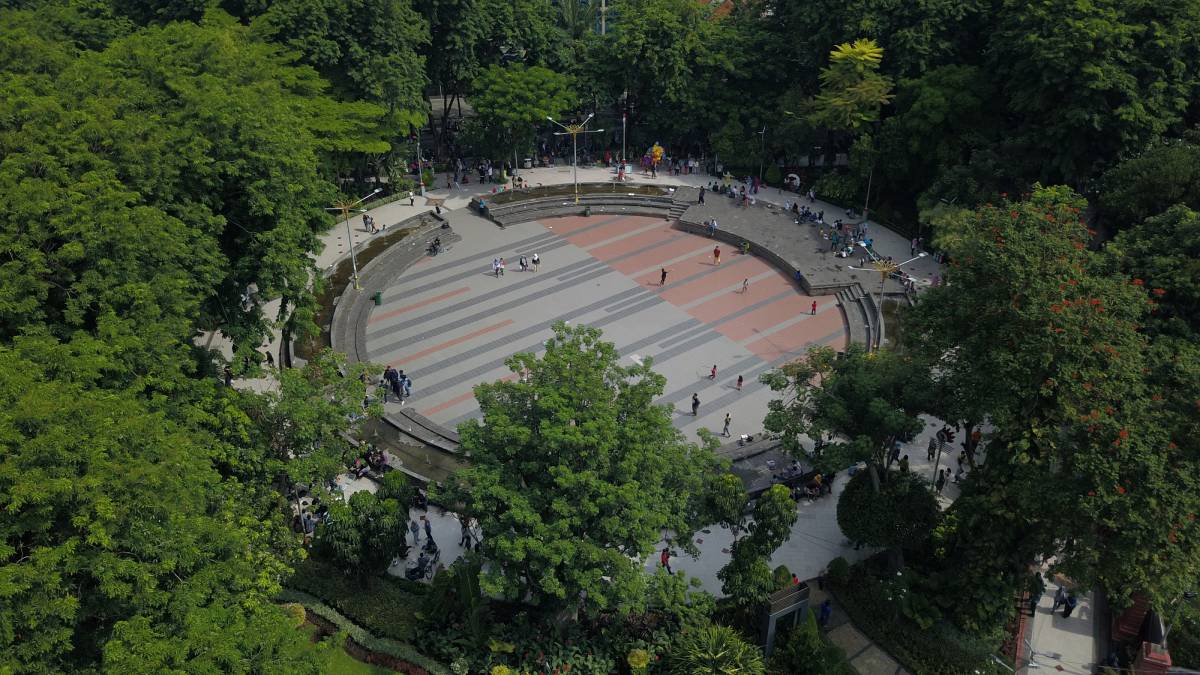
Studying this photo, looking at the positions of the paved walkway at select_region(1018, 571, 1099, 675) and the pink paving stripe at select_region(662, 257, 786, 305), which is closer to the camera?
the paved walkway at select_region(1018, 571, 1099, 675)

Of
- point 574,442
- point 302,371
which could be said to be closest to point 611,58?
point 302,371

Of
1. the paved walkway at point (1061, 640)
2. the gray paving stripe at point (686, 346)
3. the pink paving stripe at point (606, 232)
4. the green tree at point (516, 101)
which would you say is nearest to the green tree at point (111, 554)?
the paved walkway at point (1061, 640)

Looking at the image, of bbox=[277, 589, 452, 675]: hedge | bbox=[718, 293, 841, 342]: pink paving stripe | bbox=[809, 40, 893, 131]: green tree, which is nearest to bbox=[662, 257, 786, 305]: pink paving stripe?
bbox=[718, 293, 841, 342]: pink paving stripe

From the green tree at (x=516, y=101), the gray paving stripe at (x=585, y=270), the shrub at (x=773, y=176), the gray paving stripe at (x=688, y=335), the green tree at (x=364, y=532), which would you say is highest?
the green tree at (x=516, y=101)

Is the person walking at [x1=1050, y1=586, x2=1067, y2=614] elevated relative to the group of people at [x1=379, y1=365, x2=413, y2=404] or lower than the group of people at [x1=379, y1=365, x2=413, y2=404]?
lower

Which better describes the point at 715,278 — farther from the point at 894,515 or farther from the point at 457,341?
the point at 894,515

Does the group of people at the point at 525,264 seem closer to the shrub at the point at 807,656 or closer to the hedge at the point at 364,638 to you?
the hedge at the point at 364,638

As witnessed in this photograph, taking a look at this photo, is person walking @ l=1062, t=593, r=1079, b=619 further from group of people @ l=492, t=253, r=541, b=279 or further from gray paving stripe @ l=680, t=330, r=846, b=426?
group of people @ l=492, t=253, r=541, b=279
